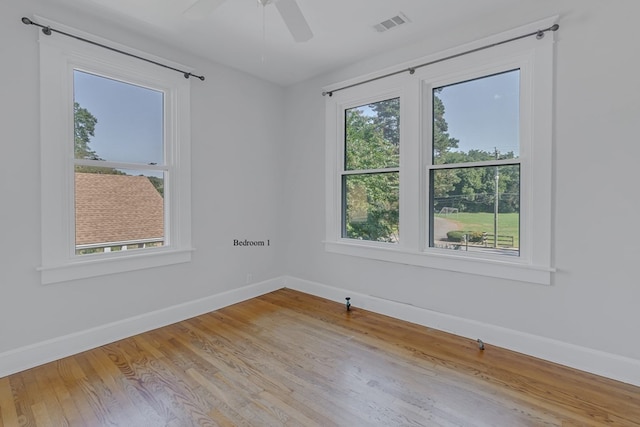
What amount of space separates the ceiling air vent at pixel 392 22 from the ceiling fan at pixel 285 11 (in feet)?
3.32

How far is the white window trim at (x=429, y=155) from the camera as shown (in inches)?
91.6

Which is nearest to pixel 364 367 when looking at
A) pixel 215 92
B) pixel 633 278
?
pixel 633 278

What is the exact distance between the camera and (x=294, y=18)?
1.88m

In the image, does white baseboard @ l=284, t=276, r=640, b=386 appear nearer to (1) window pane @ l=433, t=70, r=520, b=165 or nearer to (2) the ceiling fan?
(1) window pane @ l=433, t=70, r=520, b=165

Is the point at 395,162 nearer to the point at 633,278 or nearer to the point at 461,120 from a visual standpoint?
the point at 461,120

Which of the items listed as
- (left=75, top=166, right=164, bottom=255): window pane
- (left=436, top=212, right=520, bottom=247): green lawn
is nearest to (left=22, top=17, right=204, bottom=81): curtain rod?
(left=75, top=166, right=164, bottom=255): window pane

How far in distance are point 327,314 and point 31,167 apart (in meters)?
2.86

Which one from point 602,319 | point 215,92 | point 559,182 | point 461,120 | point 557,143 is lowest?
point 602,319

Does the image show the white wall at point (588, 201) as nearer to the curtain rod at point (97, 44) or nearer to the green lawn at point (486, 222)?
the green lawn at point (486, 222)

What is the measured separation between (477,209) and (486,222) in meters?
0.14

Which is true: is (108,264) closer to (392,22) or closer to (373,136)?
(373,136)

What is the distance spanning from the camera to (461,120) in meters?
2.81

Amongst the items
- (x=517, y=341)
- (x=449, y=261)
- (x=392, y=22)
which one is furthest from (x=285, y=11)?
(x=517, y=341)

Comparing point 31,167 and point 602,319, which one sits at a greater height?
point 31,167
